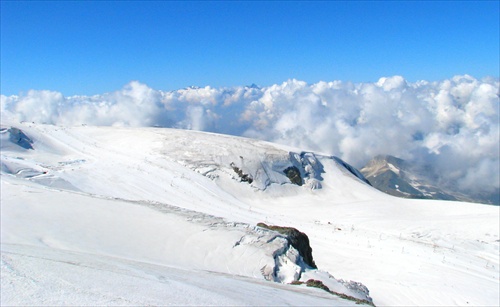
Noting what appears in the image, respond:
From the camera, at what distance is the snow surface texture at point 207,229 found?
9203 mm

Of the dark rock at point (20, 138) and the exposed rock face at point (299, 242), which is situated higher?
the dark rock at point (20, 138)

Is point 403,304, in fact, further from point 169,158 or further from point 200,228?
point 169,158

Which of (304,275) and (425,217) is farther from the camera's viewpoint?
(425,217)

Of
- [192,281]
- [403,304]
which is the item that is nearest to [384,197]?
A: [403,304]

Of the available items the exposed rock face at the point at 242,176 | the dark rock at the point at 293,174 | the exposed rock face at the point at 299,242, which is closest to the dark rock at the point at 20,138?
the exposed rock face at the point at 242,176

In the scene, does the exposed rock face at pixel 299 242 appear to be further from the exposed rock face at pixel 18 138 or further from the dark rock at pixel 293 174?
the exposed rock face at pixel 18 138

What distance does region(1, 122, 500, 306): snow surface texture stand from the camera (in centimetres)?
920

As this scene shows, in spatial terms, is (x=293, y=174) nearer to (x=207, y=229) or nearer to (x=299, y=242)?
(x=299, y=242)

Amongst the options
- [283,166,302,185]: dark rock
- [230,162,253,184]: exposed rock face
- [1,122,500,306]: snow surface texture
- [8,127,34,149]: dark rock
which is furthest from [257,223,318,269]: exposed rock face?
[8,127,34,149]: dark rock

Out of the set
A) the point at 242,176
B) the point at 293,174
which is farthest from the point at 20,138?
the point at 293,174

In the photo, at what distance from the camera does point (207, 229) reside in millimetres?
17953

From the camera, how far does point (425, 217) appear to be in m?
38.9

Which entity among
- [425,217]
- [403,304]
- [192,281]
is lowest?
[403,304]

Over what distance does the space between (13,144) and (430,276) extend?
3701 centimetres
